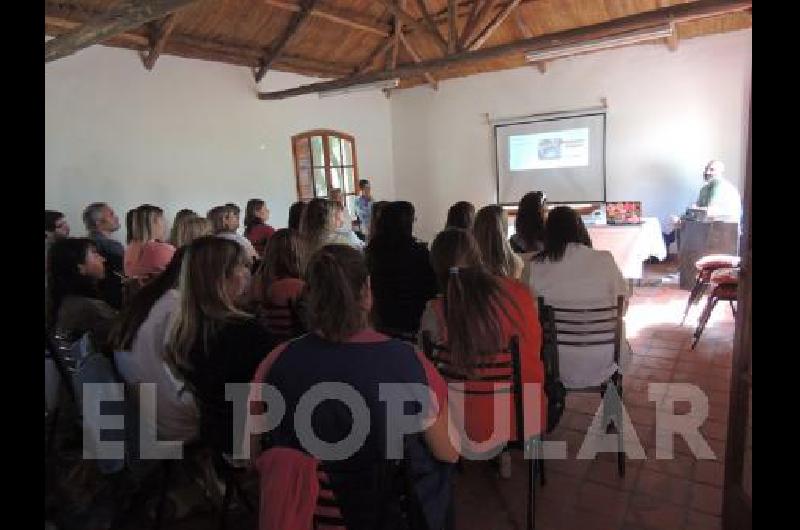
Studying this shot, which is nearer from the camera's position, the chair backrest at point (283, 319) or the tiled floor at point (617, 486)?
the tiled floor at point (617, 486)

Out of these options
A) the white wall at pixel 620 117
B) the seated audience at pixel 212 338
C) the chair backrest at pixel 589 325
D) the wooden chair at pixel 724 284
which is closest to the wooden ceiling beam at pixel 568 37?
the white wall at pixel 620 117

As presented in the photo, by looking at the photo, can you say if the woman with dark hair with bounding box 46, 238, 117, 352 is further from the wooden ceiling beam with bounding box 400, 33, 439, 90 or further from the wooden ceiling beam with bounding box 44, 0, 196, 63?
the wooden ceiling beam with bounding box 400, 33, 439, 90

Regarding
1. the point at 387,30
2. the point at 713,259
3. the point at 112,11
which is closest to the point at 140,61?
the point at 112,11

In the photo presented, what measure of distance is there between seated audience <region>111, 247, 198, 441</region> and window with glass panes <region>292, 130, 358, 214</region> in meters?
6.32

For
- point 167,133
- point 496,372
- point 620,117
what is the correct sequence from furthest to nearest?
point 620,117, point 167,133, point 496,372

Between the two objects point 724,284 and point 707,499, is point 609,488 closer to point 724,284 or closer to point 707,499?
point 707,499

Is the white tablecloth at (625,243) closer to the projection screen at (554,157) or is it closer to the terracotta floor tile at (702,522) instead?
the projection screen at (554,157)

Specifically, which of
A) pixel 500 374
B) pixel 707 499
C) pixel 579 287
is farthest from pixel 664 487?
pixel 500 374

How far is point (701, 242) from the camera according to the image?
5984 mm

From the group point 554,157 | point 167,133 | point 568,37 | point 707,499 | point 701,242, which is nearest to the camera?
point 707,499

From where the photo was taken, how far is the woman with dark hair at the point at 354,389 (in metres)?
1.29

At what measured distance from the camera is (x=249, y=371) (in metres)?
1.81

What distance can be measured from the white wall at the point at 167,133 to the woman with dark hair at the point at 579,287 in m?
5.14

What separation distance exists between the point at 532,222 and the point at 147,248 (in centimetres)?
247
